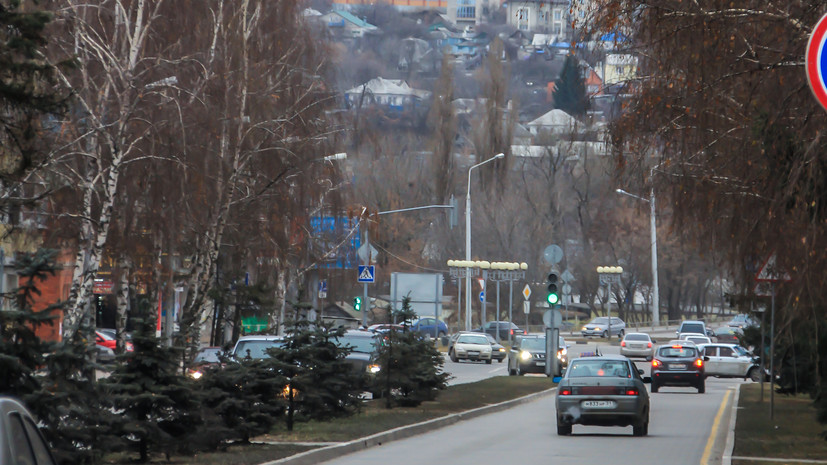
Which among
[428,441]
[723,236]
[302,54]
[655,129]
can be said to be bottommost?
[428,441]

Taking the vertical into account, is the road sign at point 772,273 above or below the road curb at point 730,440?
above

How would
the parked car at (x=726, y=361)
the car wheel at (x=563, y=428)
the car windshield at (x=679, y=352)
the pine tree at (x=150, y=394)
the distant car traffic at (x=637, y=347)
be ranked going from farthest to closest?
1. the distant car traffic at (x=637, y=347)
2. the parked car at (x=726, y=361)
3. the car windshield at (x=679, y=352)
4. the car wheel at (x=563, y=428)
5. the pine tree at (x=150, y=394)

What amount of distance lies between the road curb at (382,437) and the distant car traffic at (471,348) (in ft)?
89.9

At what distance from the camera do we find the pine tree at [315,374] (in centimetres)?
1970

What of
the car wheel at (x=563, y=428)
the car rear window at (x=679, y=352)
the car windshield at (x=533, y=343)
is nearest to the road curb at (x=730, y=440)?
the car wheel at (x=563, y=428)

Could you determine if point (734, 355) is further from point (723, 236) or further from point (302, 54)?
point (723, 236)

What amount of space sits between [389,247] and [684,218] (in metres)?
76.5

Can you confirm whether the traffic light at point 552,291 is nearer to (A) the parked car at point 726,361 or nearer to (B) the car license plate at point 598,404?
(A) the parked car at point 726,361

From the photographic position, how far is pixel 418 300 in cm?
4531

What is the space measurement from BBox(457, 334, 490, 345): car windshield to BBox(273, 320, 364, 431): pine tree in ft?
119

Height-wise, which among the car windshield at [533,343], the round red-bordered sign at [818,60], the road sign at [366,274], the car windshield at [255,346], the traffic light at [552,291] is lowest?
the car windshield at [533,343]

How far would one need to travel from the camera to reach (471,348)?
195 ft

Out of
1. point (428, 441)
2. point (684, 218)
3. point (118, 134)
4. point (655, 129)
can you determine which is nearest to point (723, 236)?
point (684, 218)

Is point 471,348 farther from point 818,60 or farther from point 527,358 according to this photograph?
point 818,60
